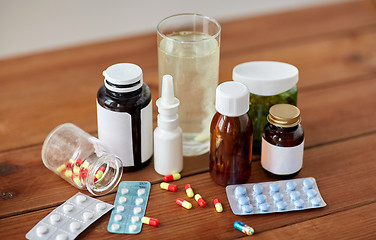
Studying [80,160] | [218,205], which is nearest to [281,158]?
[218,205]

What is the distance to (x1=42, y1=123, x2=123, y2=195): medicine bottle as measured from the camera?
0.91 m

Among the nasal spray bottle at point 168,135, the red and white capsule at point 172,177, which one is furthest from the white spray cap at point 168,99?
the red and white capsule at point 172,177

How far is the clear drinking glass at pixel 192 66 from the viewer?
3.05ft

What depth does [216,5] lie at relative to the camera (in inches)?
79.0

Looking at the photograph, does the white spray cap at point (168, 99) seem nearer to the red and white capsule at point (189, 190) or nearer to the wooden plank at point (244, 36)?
the red and white capsule at point (189, 190)

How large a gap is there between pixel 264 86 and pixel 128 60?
17.9 inches

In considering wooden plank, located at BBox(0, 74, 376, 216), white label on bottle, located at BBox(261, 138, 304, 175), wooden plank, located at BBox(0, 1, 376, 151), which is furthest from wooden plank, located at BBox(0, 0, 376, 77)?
white label on bottle, located at BBox(261, 138, 304, 175)

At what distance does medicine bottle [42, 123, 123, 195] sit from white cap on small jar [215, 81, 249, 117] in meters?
0.21

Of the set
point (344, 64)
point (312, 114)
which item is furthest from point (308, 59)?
point (312, 114)

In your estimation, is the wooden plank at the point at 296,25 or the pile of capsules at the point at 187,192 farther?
the wooden plank at the point at 296,25

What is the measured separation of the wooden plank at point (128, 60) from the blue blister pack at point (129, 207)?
7.8 inches

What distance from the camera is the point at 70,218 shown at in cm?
84

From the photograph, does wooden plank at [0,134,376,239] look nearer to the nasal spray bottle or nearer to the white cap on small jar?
the nasal spray bottle

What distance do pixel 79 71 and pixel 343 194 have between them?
2.22ft
